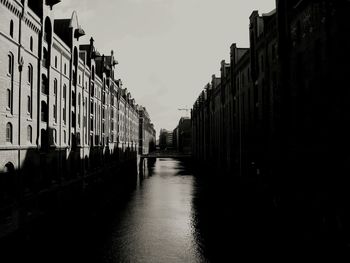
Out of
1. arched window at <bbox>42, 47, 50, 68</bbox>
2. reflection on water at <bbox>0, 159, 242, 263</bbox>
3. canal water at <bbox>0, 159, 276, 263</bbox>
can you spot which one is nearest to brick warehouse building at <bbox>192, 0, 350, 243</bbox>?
canal water at <bbox>0, 159, 276, 263</bbox>

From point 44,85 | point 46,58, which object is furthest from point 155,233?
point 46,58

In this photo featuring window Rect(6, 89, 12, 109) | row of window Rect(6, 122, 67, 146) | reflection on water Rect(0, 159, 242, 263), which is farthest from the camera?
row of window Rect(6, 122, 67, 146)

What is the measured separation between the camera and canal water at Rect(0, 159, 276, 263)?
16719 millimetres

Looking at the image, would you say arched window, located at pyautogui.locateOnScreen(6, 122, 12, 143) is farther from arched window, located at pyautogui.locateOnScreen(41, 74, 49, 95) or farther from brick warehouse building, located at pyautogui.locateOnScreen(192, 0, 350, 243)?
brick warehouse building, located at pyautogui.locateOnScreen(192, 0, 350, 243)

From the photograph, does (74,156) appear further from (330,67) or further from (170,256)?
(330,67)

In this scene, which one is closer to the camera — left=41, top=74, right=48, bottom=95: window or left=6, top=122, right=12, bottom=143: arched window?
left=6, top=122, right=12, bottom=143: arched window

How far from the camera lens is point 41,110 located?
2998 centimetres

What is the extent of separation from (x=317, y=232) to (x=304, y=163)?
13.9 ft

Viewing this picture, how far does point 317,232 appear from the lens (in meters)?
18.5

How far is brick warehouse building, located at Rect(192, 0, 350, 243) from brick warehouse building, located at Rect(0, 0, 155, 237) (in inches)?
692

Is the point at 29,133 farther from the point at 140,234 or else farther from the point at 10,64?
the point at 140,234

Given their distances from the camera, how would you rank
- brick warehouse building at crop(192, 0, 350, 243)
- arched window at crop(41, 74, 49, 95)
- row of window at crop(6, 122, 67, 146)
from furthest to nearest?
1. arched window at crop(41, 74, 49, 95)
2. row of window at crop(6, 122, 67, 146)
3. brick warehouse building at crop(192, 0, 350, 243)

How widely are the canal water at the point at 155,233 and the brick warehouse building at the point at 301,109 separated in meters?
3.44

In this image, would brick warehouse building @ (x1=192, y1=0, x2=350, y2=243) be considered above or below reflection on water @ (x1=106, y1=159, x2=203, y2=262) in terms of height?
above
